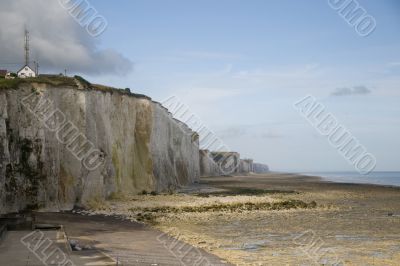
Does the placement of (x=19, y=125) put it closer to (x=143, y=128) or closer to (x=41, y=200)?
→ (x=41, y=200)

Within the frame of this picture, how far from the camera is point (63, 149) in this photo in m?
26.3

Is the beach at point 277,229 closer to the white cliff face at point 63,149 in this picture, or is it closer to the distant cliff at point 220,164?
the white cliff face at point 63,149

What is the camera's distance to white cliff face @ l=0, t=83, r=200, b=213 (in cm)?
2391

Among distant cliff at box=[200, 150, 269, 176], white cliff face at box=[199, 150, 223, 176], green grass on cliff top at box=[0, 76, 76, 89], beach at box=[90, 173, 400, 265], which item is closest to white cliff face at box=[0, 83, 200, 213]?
green grass on cliff top at box=[0, 76, 76, 89]

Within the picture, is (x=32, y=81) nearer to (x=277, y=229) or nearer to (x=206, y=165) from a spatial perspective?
(x=277, y=229)

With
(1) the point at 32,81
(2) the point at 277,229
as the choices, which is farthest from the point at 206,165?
(2) the point at 277,229

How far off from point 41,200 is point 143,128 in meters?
19.2

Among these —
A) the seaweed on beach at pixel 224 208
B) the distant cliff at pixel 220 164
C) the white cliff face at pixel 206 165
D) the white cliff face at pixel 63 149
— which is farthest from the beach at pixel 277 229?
the distant cliff at pixel 220 164

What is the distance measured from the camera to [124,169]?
35844 mm

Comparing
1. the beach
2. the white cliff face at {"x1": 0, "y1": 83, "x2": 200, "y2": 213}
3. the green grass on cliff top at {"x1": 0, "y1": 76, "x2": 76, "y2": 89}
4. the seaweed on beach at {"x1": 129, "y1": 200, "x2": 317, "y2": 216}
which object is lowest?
the beach

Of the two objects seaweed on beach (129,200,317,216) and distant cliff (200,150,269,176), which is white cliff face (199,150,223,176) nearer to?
distant cliff (200,150,269,176)

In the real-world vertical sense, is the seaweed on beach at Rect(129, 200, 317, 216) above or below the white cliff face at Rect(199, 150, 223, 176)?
below

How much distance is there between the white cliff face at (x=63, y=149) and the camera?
2391 cm

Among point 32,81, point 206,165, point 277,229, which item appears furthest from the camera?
point 206,165
